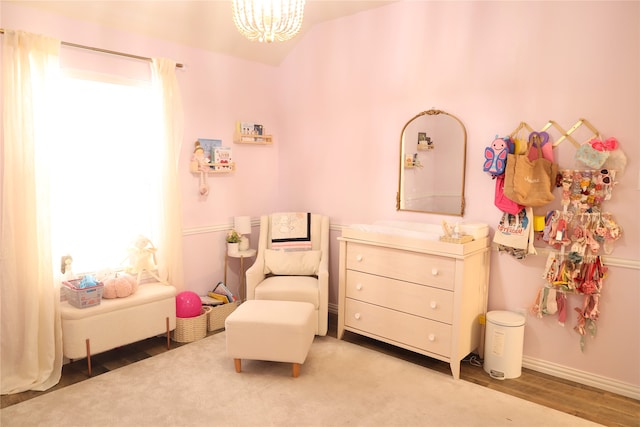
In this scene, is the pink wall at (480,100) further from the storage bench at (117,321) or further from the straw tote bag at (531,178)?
the storage bench at (117,321)

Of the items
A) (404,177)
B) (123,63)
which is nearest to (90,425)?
(123,63)

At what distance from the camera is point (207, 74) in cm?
407

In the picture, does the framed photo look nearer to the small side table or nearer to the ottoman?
the small side table

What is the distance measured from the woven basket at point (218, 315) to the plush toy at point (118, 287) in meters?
0.75

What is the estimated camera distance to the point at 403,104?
375 centimetres

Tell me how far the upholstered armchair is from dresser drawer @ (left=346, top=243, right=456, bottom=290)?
333 mm

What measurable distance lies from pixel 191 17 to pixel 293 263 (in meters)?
2.19

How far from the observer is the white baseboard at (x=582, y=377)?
2.85m

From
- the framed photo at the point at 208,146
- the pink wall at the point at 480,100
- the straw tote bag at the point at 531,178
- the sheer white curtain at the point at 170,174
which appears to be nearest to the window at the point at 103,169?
the sheer white curtain at the point at 170,174

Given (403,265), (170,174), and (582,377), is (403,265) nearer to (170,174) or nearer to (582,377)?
(582,377)

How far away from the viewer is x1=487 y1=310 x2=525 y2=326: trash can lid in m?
3.07

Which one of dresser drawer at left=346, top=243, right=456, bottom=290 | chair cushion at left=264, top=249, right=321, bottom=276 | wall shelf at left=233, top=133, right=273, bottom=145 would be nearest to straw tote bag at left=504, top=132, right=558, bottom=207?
dresser drawer at left=346, top=243, right=456, bottom=290

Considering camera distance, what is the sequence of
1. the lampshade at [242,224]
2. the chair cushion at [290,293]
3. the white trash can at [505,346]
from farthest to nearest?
the lampshade at [242,224] < the chair cushion at [290,293] < the white trash can at [505,346]

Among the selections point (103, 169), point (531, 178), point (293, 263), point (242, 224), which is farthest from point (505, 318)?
point (103, 169)
